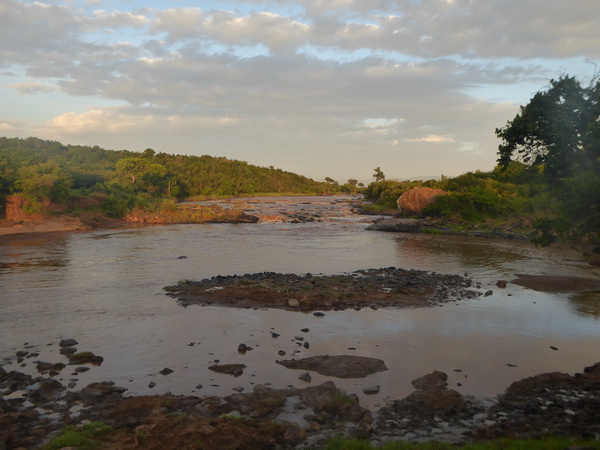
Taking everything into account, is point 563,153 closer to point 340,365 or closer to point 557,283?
point 340,365

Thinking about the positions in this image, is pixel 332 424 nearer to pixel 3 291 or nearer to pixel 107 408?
pixel 107 408

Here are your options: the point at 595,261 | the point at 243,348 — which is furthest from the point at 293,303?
the point at 595,261

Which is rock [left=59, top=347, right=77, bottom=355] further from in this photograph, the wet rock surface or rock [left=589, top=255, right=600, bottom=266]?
rock [left=589, top=255, right=600, bottom=266]

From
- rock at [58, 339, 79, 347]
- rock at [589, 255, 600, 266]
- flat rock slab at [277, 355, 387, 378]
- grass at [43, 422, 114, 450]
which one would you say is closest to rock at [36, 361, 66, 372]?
rock at [58, 339, 79, 347]

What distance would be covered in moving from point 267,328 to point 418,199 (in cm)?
4666

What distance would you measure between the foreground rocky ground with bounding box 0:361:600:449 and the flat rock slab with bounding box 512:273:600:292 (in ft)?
36.7

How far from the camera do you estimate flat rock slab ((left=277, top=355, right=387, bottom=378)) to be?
33.9ft

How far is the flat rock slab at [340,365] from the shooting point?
33.9ft

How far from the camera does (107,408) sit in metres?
8.34

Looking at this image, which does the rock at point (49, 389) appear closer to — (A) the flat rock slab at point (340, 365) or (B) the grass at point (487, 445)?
(A) the flat rock slab at point (340, 365)

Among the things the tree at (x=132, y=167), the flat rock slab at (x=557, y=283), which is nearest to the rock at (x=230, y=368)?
the flat rock slab at (x=557, y=283)

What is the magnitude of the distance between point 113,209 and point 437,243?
38.4 m

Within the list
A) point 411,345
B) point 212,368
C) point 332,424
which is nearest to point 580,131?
point 411,345

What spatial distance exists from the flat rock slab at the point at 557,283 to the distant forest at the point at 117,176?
149 ft
